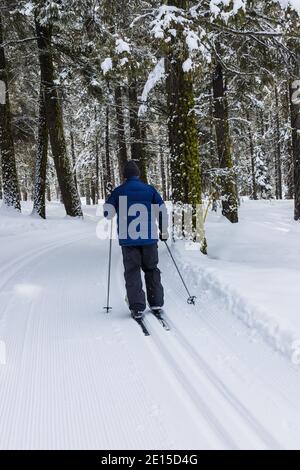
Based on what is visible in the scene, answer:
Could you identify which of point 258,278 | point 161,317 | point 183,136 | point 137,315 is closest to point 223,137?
point 183,136

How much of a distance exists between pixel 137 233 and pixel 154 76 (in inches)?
280

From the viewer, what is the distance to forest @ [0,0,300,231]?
8086 millimetres

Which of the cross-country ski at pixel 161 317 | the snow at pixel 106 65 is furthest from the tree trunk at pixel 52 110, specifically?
the snow at pixel 106 65

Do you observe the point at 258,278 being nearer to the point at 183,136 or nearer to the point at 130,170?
the point at 130,170

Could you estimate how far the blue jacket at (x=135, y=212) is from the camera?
5891 mm

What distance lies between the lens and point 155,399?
3.65 meters

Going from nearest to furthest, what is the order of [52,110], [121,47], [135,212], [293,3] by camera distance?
[135,212]
[293,3]
[121,47]
[52,110]

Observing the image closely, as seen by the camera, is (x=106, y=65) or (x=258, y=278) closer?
(x=258, y=278)

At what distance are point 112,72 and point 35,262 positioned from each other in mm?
4694

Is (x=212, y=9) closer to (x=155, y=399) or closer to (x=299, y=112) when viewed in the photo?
(x=155, y=399)

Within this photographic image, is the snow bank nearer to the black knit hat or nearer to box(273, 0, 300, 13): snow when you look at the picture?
the black knit hat

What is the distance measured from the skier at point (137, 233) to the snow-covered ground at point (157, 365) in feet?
1.28

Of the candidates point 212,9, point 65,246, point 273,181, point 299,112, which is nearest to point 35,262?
point 65,246

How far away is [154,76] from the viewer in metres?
11.6
